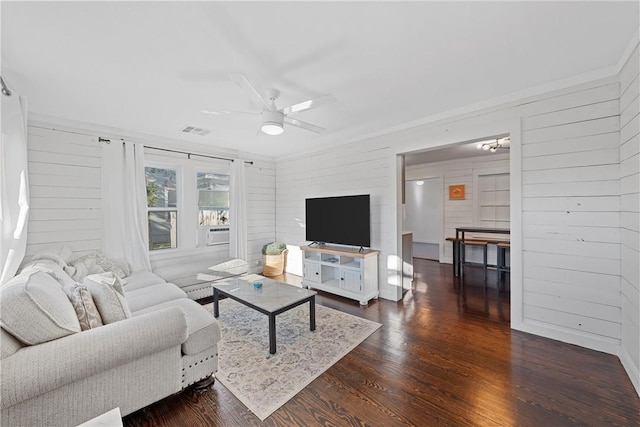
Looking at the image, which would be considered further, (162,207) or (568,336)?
(162,207)

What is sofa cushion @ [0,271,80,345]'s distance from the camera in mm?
1329

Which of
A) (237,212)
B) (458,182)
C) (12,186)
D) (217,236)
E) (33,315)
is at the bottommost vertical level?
(33,315)

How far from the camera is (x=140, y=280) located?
3.13 metres

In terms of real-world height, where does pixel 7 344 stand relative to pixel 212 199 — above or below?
below

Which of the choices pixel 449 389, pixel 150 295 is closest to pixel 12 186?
pixel 150 295

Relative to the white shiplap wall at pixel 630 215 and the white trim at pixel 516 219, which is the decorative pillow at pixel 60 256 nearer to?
the white trim at pixel 516 219

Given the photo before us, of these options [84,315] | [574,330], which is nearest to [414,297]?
[574,330]

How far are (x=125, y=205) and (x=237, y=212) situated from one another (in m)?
1.68

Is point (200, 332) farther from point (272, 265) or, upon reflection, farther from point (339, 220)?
point (272, 265)

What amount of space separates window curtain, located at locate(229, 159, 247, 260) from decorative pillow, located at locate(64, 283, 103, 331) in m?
3.06

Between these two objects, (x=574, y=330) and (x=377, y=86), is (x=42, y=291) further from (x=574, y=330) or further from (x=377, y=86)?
(x=574, y=330)

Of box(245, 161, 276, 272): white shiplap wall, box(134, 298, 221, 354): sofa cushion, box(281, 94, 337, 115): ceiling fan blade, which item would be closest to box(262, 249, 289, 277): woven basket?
box(245, 161, 276, 272): white shiplap wall

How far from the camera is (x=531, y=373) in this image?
204 cm

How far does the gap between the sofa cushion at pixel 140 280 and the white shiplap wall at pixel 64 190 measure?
757mm
